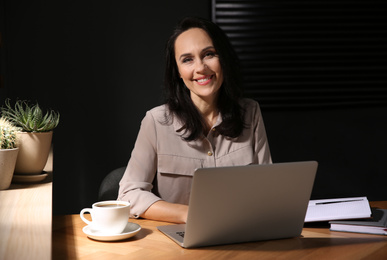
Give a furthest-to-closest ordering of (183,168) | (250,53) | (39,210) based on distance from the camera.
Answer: (250,53)
(183,168)
(39,210)

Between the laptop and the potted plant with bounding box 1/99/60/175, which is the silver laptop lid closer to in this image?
the laptop

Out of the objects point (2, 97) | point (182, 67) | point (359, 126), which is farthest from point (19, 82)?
point (359, 126)

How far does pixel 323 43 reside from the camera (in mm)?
3844

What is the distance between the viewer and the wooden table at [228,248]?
1.28 meters

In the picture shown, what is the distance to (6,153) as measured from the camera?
1639 millimetres

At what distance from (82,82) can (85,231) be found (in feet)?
7.25

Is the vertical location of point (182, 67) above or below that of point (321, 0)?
below

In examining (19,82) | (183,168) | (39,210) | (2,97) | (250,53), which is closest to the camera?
(39,210)

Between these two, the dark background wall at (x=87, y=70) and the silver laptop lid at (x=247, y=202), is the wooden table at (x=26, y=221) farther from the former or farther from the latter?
the dark background wall at (x=87, y=70)

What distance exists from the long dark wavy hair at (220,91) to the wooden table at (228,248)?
0.82 m

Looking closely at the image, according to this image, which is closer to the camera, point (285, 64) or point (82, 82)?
point (82, 82)

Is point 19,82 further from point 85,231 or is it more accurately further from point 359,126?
point 359,126

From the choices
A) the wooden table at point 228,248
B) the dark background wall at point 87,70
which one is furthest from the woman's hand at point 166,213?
the dark background wall at point 87,70

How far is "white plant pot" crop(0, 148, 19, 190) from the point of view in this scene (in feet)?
5.33
